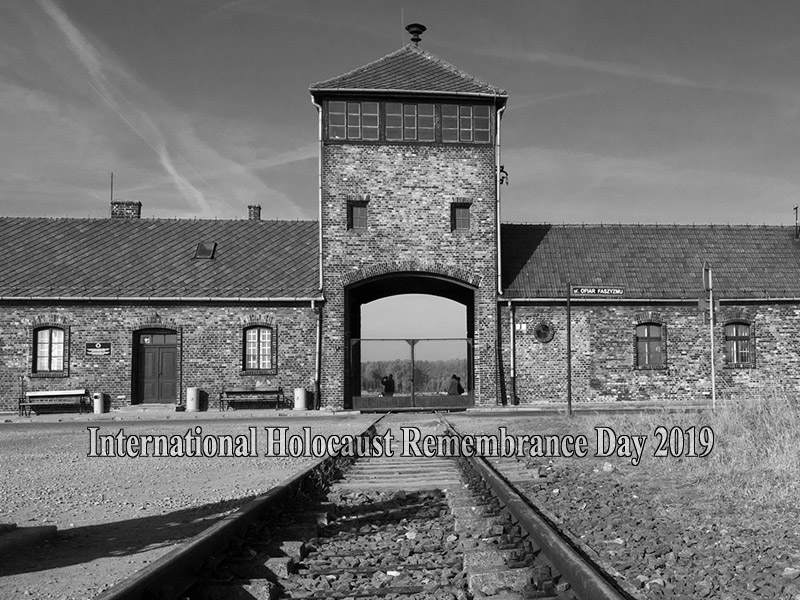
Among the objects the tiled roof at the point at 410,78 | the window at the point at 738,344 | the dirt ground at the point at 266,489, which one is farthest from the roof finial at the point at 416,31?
the dirt ground at the point at 266,489

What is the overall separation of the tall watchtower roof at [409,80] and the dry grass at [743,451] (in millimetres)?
14025

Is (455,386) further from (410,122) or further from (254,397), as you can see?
(410,122)

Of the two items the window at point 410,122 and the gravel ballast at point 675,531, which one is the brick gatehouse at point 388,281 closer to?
the window at point 410,122

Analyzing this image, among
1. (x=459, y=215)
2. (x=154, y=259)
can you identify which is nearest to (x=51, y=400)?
(x=154, y=259)

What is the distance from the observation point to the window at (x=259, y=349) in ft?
79.2

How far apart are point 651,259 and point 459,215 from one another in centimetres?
707

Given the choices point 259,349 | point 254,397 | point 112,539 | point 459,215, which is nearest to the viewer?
point 112,539

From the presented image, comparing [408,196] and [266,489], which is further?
[408,196]

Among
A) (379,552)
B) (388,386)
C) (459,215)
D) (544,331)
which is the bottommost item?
(379,552)

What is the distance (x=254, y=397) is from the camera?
78.0 ft

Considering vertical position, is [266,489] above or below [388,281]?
below

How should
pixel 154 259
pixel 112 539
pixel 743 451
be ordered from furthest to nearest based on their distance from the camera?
pixel 154 259
pixel 743 451
pixel 112 539

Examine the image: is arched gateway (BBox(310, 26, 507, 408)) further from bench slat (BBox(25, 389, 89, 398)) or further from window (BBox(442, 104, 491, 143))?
bench slat (BBox(25, 389, 89, 398))

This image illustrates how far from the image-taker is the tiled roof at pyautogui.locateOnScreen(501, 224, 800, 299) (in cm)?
2547
